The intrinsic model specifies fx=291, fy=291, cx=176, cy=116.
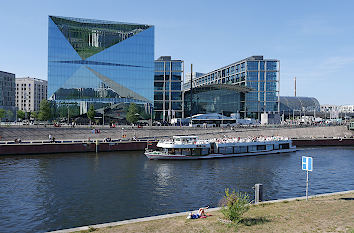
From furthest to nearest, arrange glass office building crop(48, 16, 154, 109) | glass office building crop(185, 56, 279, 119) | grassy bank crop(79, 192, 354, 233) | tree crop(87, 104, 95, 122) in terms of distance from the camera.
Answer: glass office building crop(185, 56, 279, 119) < glass office building crop(48, 16, 154, 109) < tree crop(87, 104, 95, 122) < grassy bank crop(79, 192, 354, 233)

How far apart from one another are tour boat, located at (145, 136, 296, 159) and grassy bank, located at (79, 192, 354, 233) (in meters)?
39.6

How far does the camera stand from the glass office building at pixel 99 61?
4729 inches

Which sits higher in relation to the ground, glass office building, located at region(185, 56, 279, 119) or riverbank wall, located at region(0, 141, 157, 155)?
glass office building, located at region(185, 56, 279, 119)

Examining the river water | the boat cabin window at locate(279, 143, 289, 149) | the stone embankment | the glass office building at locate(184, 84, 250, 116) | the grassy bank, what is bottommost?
the river water

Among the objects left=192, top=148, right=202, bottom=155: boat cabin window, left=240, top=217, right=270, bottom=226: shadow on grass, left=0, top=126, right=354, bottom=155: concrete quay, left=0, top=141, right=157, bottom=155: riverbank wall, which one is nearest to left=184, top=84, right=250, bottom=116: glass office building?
left=0, top=126, right=354, bottom=155: concrete quay

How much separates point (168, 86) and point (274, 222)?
138m

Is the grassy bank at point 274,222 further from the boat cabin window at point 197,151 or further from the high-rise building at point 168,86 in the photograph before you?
the high-rise building at point 168,86

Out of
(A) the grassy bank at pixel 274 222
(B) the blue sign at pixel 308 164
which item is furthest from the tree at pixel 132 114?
(A) the grassy bank at pixel 274 222

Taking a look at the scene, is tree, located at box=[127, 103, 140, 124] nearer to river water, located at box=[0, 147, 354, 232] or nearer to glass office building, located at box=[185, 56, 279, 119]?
river water, located at box=[0, 147, 354, 232]

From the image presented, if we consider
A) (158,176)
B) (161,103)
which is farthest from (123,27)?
(158,176)

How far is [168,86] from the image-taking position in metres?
154

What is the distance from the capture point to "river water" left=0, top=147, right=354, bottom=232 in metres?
27.0

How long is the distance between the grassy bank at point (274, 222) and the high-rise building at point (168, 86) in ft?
435

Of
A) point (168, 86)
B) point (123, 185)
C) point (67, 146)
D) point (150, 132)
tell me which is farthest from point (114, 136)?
point (168, 86)
